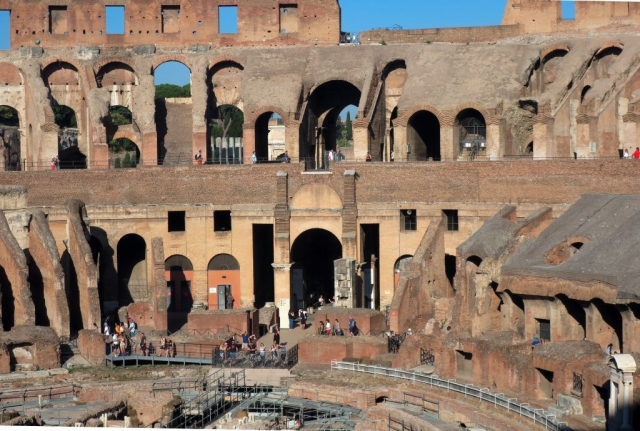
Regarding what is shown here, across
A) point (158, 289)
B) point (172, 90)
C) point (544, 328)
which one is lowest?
point (544, 328)

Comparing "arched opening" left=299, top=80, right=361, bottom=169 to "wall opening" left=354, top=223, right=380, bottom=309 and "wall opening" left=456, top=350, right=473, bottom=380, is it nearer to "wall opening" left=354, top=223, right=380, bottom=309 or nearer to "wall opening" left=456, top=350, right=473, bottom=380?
"wall opening" left=354, top=223, right=380, bottom=309

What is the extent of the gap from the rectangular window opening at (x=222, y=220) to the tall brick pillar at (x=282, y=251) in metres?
2.89

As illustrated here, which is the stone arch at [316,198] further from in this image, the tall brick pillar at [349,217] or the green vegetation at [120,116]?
the green vegetation at [120,116]

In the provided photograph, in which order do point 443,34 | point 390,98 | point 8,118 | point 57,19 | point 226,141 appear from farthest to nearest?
point 8,118 → point 226,141 → point 57,19 → point 390,98 → point 443,34

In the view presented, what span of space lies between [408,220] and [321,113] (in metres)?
9.13

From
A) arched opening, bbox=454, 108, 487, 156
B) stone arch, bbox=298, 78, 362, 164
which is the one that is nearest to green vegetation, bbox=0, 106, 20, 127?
stone arch, bbox=298, 78, 362, 164

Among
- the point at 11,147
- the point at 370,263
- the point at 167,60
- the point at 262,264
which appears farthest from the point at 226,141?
the point at 370,263

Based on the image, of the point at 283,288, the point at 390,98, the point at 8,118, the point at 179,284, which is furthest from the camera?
the point at 8,118

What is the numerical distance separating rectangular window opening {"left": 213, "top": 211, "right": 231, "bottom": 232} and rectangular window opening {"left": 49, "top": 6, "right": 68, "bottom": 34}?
1173 centimetres

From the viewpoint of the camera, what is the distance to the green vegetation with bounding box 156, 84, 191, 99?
10512 centimetres

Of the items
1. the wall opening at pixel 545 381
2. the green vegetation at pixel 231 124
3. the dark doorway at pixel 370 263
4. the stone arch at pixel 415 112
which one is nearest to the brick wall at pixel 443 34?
the stone arch at pixel 415 112

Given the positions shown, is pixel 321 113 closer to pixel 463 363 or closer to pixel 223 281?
pixel 223 281

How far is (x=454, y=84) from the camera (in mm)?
57094

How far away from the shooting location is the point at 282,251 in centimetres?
5441
